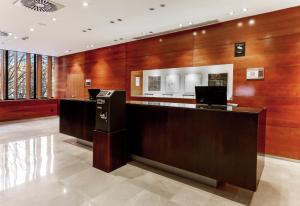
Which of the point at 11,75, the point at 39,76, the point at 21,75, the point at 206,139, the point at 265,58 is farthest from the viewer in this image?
the point at 39,76

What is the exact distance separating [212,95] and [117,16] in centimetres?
325

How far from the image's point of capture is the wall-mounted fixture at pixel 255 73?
4.56 m

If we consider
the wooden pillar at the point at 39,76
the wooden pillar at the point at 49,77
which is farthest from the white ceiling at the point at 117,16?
the wooden pillar at the point at 49,77

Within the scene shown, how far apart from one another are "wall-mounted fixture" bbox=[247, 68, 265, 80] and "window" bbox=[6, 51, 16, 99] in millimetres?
10605

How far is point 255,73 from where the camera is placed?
4.65 metres

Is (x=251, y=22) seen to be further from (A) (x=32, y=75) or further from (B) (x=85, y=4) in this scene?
(A) (x=32, y=75)

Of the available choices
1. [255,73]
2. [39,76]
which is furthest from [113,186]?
[39,76]

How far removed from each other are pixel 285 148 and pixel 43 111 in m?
9.65

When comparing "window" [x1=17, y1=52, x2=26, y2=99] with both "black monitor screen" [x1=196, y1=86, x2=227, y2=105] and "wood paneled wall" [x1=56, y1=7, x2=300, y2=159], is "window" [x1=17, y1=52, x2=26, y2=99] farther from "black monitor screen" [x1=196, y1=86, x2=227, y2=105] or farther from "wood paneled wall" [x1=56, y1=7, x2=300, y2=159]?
"black monitor screen" [x1=196, y1=86, x2=227, y2=105]

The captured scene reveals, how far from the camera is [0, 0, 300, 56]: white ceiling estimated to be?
4.10 metres

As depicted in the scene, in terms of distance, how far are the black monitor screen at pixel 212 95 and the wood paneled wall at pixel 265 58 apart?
186 cm

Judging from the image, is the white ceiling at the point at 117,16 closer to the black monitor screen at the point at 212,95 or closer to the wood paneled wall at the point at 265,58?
the wood paneled wall at the point at 265,58

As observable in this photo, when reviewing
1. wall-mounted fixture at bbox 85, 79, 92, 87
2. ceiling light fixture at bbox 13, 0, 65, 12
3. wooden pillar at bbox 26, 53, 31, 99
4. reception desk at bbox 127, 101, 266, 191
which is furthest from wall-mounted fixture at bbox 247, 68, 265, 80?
wooden pillar at bbox 26, 53, 31, 99

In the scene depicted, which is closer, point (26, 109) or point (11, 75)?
point (26, 109)
